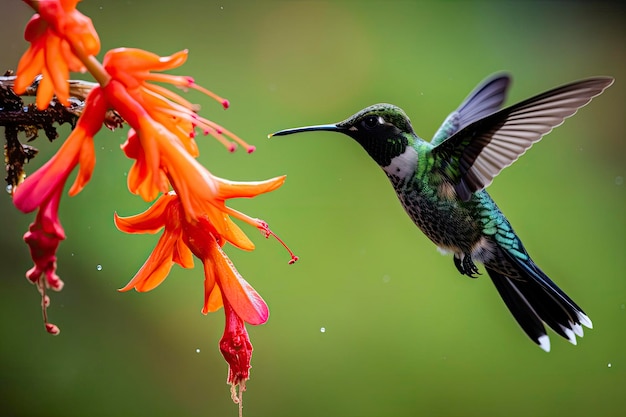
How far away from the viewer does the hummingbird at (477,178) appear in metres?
1.01

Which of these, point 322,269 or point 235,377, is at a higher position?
point 235,377

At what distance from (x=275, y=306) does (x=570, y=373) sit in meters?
0.92

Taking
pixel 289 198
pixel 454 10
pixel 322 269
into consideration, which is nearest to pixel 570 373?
pixel 322 269

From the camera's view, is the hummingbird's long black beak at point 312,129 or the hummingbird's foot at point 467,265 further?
the hummingbird's foot at point 467,265

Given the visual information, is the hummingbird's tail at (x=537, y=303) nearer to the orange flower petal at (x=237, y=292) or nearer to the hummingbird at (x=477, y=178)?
the hummingbird at (x=477, y=178)

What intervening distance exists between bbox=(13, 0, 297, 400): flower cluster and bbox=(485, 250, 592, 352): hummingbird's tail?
0.57 metres

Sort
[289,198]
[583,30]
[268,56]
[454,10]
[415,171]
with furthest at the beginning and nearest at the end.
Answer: [583,30] < [454,10] < [268,56] < [289,198] < [415,171]

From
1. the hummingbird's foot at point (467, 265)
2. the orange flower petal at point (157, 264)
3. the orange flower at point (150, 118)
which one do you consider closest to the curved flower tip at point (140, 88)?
the orange flower at point (150, 118)

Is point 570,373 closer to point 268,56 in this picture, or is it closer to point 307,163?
point 307,163

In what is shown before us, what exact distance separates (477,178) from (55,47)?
64 cm

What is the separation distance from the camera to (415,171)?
1.10 metres

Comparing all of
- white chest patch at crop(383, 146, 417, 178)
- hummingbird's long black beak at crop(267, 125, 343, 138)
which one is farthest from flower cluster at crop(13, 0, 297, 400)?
white chest patch at crop(383, 146, 417, 178)

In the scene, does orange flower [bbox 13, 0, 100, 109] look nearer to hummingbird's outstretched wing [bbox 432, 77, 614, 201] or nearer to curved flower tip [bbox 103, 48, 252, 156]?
curved flower tip [bbox 103, 48, 252, 156]

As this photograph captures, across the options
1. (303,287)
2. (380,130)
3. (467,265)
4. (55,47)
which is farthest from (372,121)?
(303,287)
